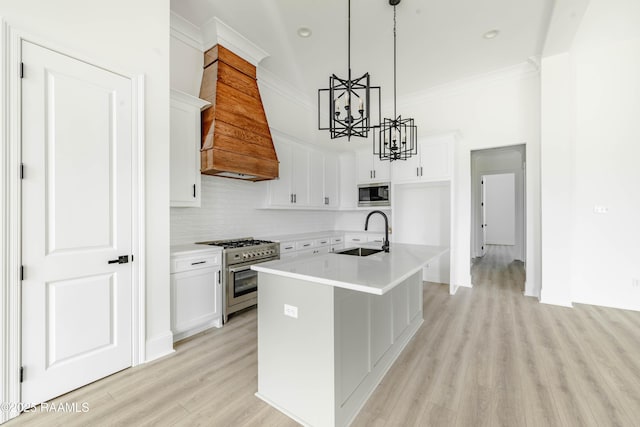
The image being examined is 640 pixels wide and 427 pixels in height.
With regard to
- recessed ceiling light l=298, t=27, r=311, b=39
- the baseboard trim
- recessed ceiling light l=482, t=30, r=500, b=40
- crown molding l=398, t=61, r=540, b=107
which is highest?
recessed ceiling light l=298, t=27, r=311, b=39

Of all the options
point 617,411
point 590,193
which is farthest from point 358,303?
point 590,193

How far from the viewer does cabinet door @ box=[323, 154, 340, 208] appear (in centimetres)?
525

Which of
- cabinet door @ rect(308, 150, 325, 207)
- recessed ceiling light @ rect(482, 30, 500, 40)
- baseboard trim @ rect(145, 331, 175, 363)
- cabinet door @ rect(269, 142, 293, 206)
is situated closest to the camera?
baseboard trim @ rect(145, 331, 175, 363)

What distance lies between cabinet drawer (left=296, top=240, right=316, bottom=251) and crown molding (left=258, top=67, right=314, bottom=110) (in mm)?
2630

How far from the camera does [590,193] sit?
12.3ft

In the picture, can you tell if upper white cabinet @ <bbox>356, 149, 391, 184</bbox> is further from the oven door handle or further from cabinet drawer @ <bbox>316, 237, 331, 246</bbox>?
the oven door handle

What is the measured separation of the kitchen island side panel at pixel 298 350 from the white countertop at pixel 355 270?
92mm

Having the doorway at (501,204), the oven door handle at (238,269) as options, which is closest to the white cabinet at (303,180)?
the oven door handle at (238,269)

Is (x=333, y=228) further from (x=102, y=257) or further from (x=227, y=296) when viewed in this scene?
(x=102, y=257)

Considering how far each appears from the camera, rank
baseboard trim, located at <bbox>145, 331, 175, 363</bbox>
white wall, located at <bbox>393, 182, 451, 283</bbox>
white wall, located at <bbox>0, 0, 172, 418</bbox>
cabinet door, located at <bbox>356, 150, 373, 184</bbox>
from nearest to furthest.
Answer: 1. white wall, located at <bbox>0, 0, 172, 418</bbox>
2. baseboard trim, located at <bbox>145, 331, 175, 363</bbox>
3. white wall, located at <bbox>393, 182, 451, 283</bbox>
4. cabinet door, located at <bbox>356, 150, 373, 184</bbox>

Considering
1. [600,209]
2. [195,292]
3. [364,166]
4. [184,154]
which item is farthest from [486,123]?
[195,292]

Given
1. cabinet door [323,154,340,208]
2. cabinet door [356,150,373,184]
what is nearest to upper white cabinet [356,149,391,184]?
cabinet door [356,150,373,184]

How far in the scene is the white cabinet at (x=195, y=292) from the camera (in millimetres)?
2629

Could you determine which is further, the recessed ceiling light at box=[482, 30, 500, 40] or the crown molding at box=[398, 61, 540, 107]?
the crown molding at box=[398, 61, 540, 107]
